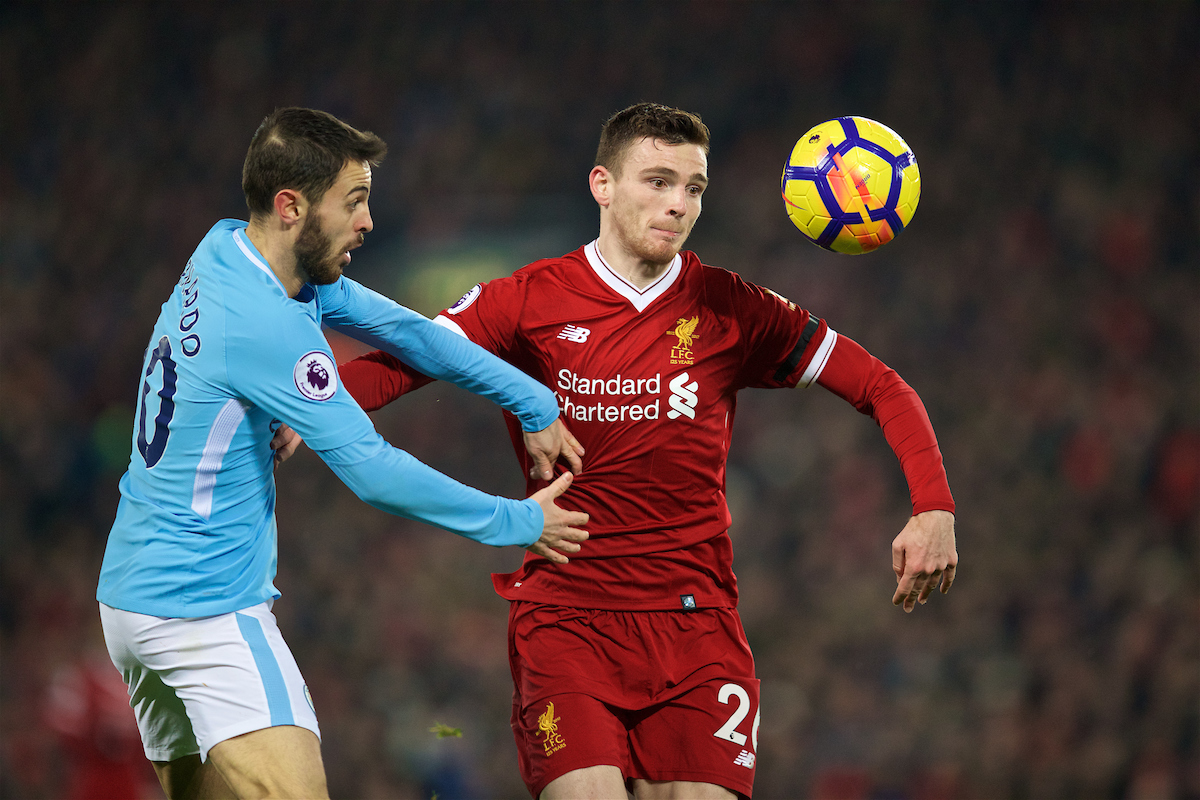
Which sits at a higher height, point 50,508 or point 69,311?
point 69,311

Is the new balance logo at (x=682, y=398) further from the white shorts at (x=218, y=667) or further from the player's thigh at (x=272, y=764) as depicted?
the player's thigh at (x=272, y=764)

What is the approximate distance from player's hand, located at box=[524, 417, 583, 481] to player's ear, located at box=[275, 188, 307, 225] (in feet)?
3.12

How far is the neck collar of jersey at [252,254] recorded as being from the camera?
9.67ft

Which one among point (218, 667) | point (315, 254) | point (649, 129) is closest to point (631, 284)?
point (649, 129)

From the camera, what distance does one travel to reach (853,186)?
3529 mm

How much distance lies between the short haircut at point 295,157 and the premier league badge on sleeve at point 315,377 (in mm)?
441

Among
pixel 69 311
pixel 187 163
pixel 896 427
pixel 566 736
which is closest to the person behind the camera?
pixel 566 736

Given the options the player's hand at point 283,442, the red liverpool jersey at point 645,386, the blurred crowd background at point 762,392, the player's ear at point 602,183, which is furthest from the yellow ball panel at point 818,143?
the blurred crowd background at point 762,392

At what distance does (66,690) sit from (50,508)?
4602 millimetres

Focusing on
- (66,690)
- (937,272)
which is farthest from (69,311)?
(937,272)

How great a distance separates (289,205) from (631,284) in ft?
3.84

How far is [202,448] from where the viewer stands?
2.94 m

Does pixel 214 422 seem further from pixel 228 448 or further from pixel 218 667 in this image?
pixel 218 667

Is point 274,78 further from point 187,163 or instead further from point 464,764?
point 464,764
